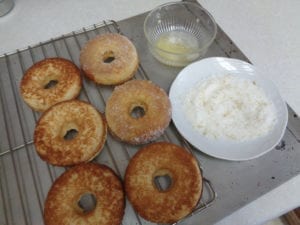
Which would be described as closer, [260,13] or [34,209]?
[34,209]

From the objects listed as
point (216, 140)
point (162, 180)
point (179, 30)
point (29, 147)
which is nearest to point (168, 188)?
point (162, 180)

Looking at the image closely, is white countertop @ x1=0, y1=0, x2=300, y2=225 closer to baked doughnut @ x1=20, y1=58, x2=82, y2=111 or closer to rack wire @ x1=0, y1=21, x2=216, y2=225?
rack wire @ x1=0, y1=21, x2=216, y2=225

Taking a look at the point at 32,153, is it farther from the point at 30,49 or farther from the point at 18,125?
the point at 30,49

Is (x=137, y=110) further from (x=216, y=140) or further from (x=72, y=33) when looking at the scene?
(x=72, y=33)

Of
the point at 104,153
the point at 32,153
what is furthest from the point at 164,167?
the point at 32,153

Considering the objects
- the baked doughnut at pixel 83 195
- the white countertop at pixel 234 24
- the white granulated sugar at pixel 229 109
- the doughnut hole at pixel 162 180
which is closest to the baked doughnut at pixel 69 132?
the baked doughnut at pixel 83 195

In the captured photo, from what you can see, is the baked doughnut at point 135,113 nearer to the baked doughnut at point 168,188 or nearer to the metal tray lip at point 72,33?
the baked doughnut at point 168,188

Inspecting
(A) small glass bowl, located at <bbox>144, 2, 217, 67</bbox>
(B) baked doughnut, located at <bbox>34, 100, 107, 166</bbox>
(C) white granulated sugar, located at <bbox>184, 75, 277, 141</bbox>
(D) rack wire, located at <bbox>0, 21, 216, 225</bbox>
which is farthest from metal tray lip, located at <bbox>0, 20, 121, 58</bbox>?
(C) white granulated sugar, located at <bbox>184, 75, 277, 141</bbox>

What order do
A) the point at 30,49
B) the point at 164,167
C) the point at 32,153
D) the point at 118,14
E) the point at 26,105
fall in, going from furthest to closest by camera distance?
the point at 118,14, the point at 30,49, the point at 26,105, the point at 32,153, the point at 164,167
